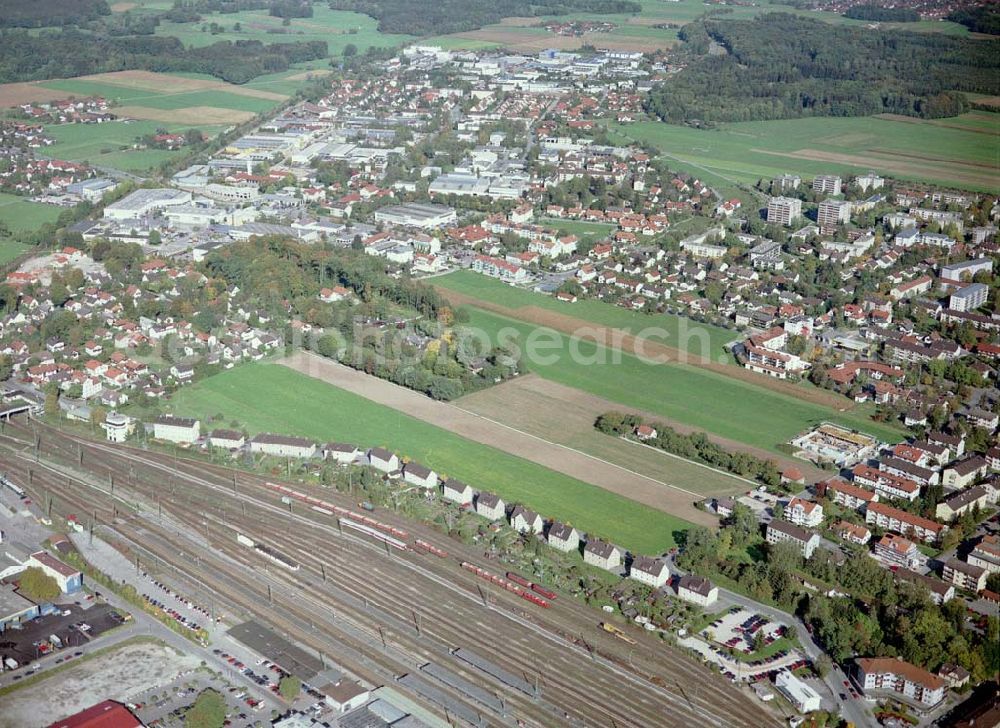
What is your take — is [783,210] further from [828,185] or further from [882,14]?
[882,14]

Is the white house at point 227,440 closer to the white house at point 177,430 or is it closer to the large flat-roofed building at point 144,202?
the white house at point 177,430

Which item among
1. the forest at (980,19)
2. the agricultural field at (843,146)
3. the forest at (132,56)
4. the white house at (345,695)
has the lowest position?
the white house at (345,695)

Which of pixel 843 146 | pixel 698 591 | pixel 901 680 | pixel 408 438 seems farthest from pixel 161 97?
pixel 901 680

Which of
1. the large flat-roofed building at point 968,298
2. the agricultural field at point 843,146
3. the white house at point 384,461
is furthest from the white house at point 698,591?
the agricultural field at point 843,146

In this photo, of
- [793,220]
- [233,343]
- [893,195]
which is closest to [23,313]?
[233,343]

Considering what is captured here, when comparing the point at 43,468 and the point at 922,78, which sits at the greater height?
the point at 922,78

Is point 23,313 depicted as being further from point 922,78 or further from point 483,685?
point 922,78
